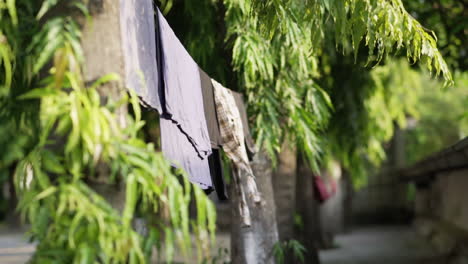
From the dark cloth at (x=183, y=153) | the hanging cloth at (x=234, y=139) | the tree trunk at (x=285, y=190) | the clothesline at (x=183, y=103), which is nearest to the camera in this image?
the clothesline at (x=183, y=103)

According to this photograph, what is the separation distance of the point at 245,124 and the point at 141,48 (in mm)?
2366

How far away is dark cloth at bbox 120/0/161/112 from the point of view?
3.13 m

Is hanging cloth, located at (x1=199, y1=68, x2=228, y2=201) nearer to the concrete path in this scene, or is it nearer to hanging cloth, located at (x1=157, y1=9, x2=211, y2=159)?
hanging cloth, located at (x1=157, y1=9, x2=211, y2=159)

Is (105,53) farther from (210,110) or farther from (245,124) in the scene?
(245,124)

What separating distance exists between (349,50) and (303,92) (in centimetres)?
298

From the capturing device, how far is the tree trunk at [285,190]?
698 cm

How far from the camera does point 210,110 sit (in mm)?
4973

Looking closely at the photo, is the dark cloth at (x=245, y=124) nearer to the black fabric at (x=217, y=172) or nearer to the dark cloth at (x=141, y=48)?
the black fabric at (x=217, y=172)

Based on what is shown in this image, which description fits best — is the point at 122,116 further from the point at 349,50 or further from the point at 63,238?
the point at 349,50

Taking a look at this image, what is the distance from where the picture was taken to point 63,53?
8.23ft

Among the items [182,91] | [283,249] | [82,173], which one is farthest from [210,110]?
[82,173]

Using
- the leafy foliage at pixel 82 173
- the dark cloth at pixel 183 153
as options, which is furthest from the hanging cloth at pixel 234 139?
the leafy foliage at pixel 82 173

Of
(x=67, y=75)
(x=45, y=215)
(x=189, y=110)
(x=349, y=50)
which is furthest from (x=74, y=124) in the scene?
(x=349, y=50)

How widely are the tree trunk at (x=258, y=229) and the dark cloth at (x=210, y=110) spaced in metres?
1.01
